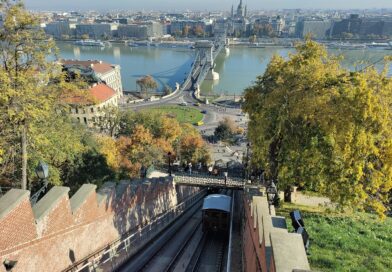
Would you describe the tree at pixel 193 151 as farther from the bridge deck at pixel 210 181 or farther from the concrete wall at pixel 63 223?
the concrete wall at pixel 63 223

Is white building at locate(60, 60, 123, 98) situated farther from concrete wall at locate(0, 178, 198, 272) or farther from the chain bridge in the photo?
concrete wall at locate(0, 178, 198, 272)

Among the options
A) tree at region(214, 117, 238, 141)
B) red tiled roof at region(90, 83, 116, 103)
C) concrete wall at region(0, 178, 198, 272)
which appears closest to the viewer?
concrete wall at region(0, 178, 198, 272)

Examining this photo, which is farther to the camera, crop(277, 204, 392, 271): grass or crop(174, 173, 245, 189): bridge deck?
crop(174, 173, 245, 189): bridge deck

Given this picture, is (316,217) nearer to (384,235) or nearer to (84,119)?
(384,235)

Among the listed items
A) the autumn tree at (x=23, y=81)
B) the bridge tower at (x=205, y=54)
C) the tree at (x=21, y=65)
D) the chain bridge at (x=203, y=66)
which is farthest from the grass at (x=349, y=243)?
the bridge tower at (x=205, y=54)

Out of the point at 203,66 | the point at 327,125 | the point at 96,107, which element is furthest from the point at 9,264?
the point at 203,66

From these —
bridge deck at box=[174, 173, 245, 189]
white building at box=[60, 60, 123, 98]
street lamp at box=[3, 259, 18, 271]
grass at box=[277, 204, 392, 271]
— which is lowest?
white building at box=[60, 60, 123, 98]

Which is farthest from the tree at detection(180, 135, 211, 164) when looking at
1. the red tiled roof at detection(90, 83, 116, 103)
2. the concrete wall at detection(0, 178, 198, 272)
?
the red tiled roof at detection(90, 83, 116, 103)
